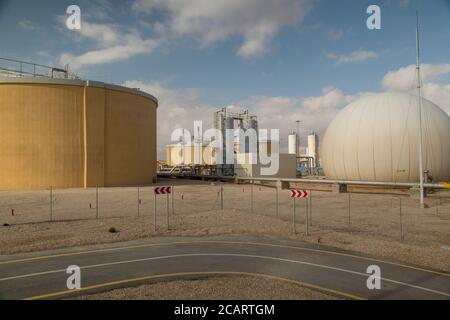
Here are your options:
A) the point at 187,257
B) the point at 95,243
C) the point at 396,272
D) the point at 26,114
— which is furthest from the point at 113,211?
the point at 26,114

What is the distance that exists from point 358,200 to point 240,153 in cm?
2902

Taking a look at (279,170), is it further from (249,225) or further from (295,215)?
(249,225)

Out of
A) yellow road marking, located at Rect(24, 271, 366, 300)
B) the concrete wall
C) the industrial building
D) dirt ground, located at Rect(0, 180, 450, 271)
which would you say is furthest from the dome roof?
the industrial building

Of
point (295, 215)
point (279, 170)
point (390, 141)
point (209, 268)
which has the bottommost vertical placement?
point (209, 268)

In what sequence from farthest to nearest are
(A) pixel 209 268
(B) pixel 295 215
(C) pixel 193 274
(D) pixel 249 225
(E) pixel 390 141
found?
(E) pixel 390 141 → (B) pixel 295 215 → (D) pixel 249 225 → (A) pixel 209 268 → (C) pixel 193 274

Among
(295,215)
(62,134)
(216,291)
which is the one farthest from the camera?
(62,134)

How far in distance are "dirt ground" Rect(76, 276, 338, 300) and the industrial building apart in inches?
1378

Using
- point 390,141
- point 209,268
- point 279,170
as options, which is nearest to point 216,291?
point 209,268

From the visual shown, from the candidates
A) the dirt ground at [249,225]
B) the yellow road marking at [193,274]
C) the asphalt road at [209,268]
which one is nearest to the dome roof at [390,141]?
the dirt ground at [249,225]

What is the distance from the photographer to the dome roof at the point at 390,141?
32.2 metres

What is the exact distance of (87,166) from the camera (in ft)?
128

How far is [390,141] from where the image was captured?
107 ft

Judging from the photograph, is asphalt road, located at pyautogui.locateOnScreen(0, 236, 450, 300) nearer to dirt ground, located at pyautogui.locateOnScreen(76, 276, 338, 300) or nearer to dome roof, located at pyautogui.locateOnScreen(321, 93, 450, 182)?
dirt ground, located at pyautogui.locateOnScreen(76, 276, 338, 300)

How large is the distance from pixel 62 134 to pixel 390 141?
39.9 m
